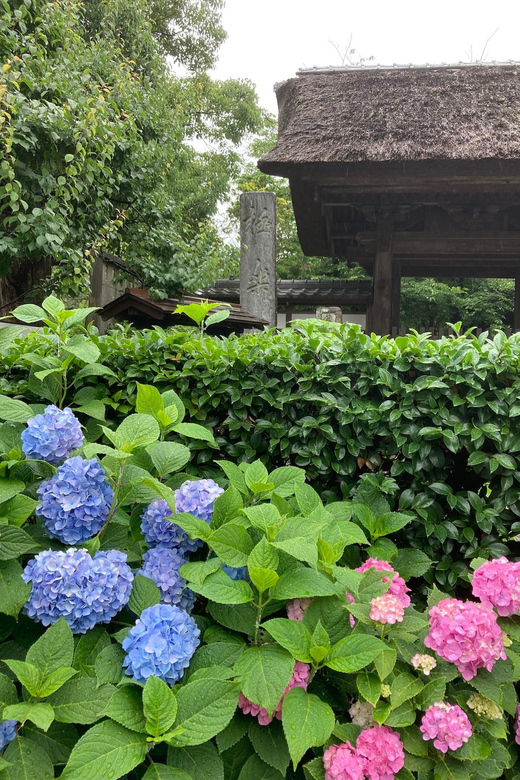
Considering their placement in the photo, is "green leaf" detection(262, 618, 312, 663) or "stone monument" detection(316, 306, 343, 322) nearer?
"green leaf" detection(262, 618, 312, 663)

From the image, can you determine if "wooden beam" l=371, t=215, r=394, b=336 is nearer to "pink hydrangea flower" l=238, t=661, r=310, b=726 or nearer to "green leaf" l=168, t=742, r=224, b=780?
"pink hydrangea flower" l=238, t=661, r=310, b=726

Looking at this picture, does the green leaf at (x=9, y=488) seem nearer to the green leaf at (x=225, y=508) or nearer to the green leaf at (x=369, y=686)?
the green leaf at (x=225, y=508)

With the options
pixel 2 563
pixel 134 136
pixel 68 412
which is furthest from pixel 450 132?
pixel 2 563

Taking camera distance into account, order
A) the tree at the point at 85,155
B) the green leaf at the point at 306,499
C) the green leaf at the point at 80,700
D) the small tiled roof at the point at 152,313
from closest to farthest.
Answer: the green leaf at the point at 80,700, the green leaf at the point at 306,499, the tree at the point at 85,155, the small tiled roof at the point at 152,313

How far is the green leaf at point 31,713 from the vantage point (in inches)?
35.1

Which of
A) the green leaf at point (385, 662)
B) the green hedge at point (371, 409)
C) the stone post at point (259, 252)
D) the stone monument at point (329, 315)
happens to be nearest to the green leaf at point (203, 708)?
the green leaf at point (385, 662)

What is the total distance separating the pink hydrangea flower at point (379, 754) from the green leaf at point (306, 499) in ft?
1.72

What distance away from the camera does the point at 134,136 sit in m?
5.04

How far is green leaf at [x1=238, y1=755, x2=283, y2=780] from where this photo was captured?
1.04m

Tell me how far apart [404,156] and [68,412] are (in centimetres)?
416

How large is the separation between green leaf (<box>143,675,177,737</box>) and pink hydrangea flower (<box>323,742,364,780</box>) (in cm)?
36

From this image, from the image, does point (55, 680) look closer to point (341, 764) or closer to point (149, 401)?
point (341, 764)

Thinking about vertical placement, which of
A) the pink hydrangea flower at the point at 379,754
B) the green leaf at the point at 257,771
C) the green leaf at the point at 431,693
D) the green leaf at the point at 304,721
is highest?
the green leaf at the point at 304,721

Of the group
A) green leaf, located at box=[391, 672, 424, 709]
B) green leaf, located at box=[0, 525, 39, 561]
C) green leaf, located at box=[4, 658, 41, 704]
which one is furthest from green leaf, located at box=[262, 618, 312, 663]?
green leaf, located at box=[0, 525, 39, 561]
